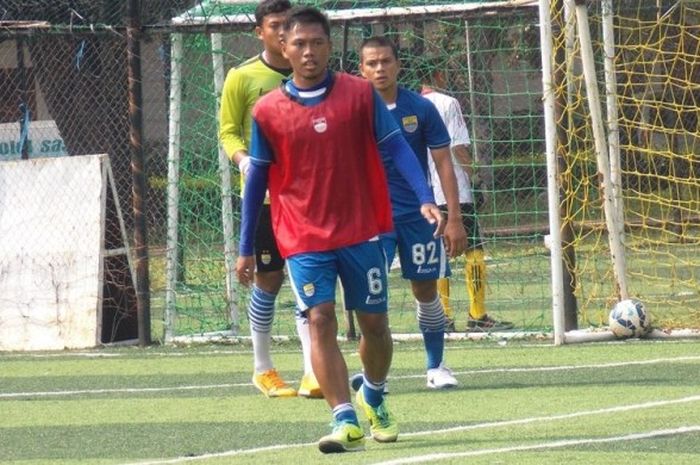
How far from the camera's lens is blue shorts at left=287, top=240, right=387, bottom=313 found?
8.11 metres

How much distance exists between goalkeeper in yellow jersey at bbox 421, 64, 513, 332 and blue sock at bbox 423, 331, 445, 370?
10.4 feet

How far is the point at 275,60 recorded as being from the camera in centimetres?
1048

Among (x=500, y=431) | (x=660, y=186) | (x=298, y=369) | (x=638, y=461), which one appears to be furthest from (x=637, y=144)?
(x=638, y=461)

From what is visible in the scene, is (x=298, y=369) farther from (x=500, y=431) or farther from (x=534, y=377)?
(x=500, y=431)

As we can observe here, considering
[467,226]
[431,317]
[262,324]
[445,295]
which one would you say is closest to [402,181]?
[431,317]

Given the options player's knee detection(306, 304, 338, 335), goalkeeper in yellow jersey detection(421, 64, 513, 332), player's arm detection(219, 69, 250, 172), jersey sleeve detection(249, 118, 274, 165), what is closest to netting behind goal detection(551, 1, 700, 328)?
goalkeeper in yellow jersey detection(421, 64, 513, 332)

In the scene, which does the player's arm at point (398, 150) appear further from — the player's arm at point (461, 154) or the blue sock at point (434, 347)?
the player's arm at point (461, 154)

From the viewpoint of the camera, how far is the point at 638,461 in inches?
289

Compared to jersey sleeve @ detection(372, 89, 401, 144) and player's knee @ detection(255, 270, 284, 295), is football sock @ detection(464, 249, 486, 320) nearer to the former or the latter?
player's knee @ detection(255, 270, 284, 295)

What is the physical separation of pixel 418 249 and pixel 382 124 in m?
2.04

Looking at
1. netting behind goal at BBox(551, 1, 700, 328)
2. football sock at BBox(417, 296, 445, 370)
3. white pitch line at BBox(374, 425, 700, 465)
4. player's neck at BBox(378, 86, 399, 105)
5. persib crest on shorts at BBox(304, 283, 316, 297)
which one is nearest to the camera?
white pitch line at BBox(374, 425, 700, 465)

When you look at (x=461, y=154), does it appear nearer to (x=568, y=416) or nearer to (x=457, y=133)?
(x=457, y=133)

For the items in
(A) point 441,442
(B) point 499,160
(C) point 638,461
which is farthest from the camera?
(B) point 499,160

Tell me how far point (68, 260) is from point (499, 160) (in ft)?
15.1
